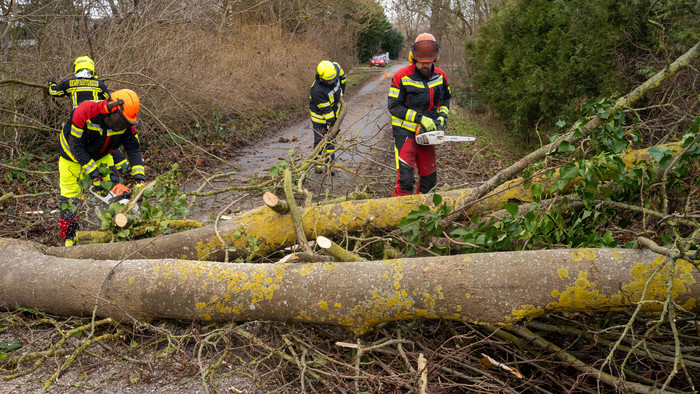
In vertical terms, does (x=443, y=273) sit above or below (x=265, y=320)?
above

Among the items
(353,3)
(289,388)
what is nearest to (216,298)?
(289,388)

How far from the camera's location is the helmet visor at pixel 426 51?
4432mm

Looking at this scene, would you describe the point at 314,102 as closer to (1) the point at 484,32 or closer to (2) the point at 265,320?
(2) the point at 265,320

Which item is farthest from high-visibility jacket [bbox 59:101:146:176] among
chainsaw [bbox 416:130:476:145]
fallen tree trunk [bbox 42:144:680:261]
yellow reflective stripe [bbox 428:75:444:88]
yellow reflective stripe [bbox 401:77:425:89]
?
yellow reflective stripe [bbox 428:75:444:88]

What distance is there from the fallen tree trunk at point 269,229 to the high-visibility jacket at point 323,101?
11.3 feet

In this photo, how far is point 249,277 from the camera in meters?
2.61

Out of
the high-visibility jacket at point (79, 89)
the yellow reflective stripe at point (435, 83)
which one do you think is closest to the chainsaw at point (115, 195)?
the high-visibility jacket at point (79, 89)

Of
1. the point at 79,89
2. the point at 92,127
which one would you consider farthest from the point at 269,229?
the point at 79,89

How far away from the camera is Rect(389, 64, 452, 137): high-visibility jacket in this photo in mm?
4633

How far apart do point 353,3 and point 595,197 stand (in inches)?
895

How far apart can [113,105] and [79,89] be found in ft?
6.88

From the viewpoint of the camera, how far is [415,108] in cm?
473

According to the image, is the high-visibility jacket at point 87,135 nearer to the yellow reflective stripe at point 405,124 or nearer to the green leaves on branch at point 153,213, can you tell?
the green leaves on branch at point 153,213

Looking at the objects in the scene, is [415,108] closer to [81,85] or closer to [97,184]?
[97,184]
